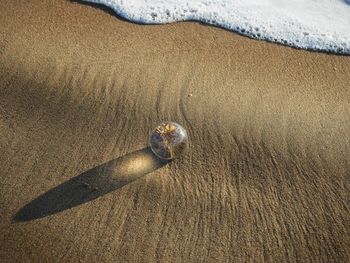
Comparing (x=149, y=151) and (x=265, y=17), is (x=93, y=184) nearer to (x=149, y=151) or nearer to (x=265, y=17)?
(x=149, y=151)

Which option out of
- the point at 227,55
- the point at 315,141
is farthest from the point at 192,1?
the point at 315,141

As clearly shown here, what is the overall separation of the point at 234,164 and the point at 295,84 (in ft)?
3.33

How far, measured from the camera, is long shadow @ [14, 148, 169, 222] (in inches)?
90.0

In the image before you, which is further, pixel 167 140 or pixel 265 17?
pixel 265 17

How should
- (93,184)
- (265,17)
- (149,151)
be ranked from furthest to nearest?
(265,17) < (149,151) < (93,184)

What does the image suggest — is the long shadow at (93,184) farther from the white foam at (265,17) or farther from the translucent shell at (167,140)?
the white foam at (265,17)

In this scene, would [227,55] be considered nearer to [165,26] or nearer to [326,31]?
[165,26]

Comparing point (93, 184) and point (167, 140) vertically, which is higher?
point (167, 140)

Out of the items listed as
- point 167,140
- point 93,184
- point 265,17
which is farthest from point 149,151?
point 265,17

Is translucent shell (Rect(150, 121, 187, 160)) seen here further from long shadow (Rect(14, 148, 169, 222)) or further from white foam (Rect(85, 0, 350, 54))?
white foam (Rect(85, 0, 350, 54))

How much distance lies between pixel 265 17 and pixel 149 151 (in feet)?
6.60

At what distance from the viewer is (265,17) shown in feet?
11.8

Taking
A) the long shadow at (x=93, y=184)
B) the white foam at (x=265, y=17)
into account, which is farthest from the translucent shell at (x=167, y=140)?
the white foam at (x=265, y=17)

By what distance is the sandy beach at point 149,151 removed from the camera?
7.33 feet
